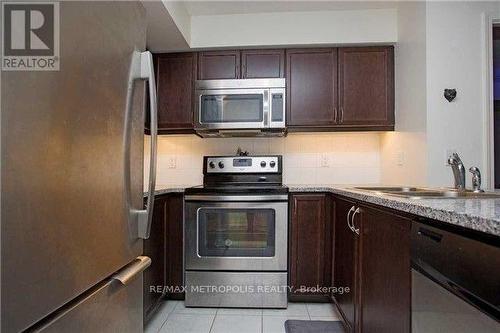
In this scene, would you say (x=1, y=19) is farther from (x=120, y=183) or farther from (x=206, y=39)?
(x=206, y=39)

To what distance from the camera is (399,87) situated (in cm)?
247

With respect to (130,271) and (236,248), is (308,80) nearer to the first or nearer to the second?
(236,248)

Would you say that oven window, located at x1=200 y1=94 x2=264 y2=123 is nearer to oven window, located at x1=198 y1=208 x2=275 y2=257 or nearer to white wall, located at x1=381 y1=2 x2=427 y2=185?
oven window, located at x1=198 y1=208 x2=275 y2=257

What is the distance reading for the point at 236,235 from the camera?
2.30 metres

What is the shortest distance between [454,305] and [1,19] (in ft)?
3.63

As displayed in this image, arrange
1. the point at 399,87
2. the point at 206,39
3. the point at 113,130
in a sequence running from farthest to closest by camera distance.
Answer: the point at 206,39, the point at 399,87, the point at 113,130

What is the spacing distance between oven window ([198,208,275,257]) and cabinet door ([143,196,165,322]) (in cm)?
28

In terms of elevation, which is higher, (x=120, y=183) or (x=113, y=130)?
(x=113, y=130)

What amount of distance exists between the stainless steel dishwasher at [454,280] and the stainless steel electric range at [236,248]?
54.6 inches

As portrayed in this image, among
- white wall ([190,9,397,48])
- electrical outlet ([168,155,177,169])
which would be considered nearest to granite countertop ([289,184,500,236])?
white wall ([190,9,397,48])

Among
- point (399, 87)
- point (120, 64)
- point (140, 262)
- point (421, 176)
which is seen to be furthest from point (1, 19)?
point (399, 87)

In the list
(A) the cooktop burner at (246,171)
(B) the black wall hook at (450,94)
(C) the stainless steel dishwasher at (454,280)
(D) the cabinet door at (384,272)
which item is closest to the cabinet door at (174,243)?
(A) the cooktop burner at (246,171)

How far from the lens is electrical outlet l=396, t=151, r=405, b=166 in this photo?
241cm

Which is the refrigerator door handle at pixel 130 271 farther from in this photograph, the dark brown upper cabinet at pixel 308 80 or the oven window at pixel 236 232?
the dark brown upper cabinet at pixel 308 80
